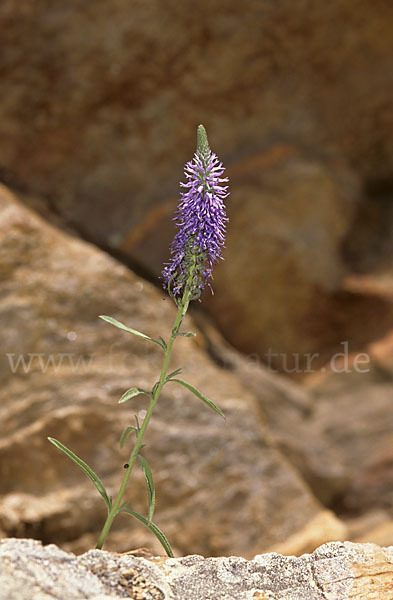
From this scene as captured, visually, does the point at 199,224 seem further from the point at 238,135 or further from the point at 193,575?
the point at 238,135

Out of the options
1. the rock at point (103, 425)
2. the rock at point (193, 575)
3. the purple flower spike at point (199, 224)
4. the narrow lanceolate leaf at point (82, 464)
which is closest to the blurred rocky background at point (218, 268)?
the rock at point (103, 425)

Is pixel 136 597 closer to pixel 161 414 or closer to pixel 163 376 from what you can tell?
pixel 163 376

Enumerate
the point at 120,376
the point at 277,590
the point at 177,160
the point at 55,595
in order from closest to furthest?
the point at 55,595, the point at 277,590, the point at 120,376, the point at 177,160

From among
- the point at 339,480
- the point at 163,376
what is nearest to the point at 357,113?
the point at 339,480

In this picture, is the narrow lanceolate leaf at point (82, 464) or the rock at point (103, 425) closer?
the narrow lanceolate leaf at point (82, 464)

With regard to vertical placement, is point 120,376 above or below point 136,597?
above

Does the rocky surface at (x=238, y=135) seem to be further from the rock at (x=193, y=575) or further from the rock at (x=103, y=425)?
the rock at (x=193, y=575)
